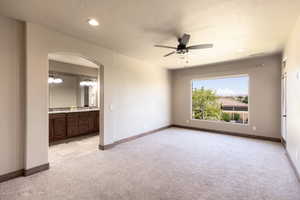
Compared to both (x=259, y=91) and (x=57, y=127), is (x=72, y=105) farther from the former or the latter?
(x=259, y=91)

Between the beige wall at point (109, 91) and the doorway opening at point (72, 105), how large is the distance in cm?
33

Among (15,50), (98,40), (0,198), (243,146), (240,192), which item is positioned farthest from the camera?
(243,146)

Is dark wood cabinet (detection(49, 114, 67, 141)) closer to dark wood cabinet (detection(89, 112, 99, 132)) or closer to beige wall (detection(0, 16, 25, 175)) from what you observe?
dark wood cabinet (detection(89, 112, 99, 132))

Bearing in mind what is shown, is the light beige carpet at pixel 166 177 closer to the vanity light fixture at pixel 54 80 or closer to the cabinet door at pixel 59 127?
the cabinet door at pixel 59 127

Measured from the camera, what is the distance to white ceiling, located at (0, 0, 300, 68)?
2.14m

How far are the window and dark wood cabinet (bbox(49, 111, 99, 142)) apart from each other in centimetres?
413

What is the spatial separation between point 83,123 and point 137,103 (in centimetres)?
201

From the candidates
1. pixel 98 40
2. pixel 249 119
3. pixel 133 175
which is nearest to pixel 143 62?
pixel 98 40

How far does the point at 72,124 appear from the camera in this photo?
4.90 m

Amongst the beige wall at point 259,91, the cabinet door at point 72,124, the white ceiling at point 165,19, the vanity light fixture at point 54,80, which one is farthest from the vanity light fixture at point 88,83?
the beige wall at point 259,91

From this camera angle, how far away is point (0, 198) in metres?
1.98

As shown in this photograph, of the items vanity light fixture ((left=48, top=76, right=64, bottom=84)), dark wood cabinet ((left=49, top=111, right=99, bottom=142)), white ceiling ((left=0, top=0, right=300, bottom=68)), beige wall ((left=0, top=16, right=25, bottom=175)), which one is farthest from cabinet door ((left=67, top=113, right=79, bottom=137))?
white ceiling ((left=0, top=0, right=300, bottom=68))

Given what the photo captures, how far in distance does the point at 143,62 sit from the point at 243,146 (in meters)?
3.99

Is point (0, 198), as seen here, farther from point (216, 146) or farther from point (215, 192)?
point (216, 146)
